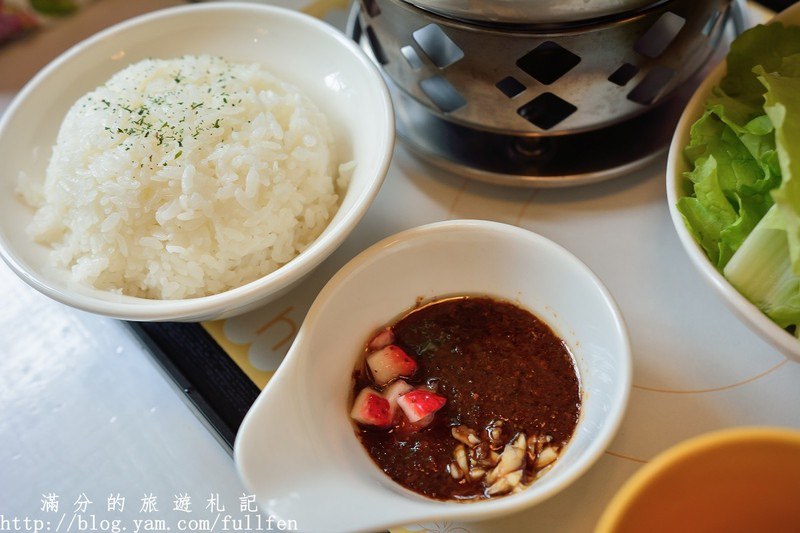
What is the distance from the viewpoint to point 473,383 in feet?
4.54

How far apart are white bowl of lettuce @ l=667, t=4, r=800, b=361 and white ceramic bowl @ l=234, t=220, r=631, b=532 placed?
0.87 feet

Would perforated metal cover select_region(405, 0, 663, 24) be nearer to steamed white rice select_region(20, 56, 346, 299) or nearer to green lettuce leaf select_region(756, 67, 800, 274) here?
green lettuce leaf select_region(756, 67, 800, 274)

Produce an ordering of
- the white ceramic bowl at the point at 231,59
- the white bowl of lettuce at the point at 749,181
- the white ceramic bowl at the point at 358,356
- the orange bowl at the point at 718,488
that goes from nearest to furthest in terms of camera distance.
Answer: the orange bowl at the point at 718,488, the white ceramic bowl at the point at 358,356, the white bowl of lettuce at the point at 749,181, the white ceramic bowl at the point at 231,59

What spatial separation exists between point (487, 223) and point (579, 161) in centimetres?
44

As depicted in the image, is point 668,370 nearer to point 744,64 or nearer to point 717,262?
point 717,262

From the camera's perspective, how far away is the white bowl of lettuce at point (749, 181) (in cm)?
122

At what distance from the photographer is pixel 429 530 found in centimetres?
128

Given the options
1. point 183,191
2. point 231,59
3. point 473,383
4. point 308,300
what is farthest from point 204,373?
point 231,59

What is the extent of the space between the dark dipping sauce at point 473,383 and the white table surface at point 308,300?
0.40ft

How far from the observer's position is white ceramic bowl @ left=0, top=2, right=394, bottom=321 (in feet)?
4.52

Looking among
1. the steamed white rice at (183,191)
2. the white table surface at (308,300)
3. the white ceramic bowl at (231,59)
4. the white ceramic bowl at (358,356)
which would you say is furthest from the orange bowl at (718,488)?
the steamed white rice at (183,191)

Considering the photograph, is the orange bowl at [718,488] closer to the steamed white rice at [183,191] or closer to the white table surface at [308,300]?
the white table surface at [308,300]

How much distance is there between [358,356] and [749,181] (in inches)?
35.2

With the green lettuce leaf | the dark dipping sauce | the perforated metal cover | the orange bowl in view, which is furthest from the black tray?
the green lettuce leaf
